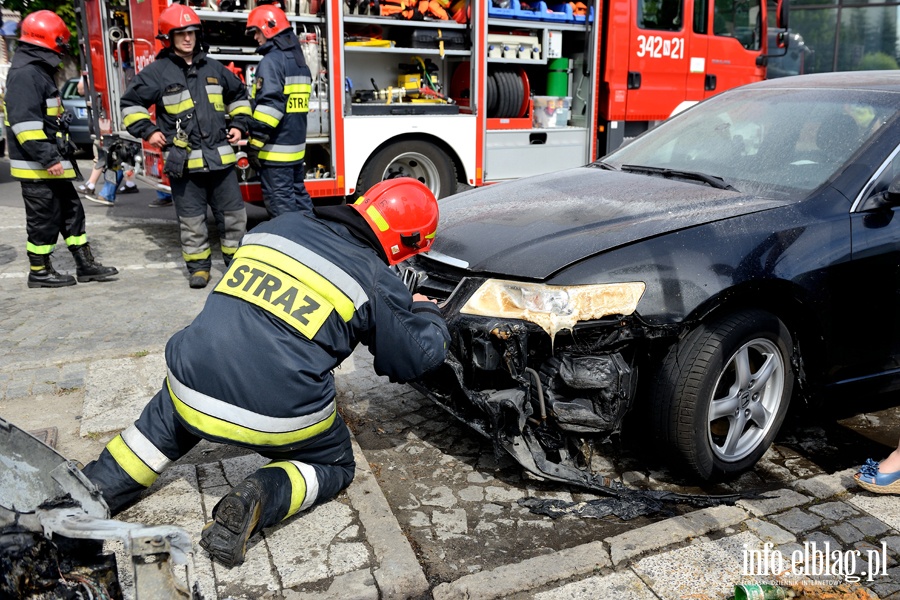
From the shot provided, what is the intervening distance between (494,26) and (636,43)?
63.3 inches

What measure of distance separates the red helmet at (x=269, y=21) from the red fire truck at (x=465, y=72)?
0.33 meters

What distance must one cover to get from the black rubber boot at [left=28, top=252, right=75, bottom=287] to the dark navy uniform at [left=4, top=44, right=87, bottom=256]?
0.05 m

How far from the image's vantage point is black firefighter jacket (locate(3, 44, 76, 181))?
578cm

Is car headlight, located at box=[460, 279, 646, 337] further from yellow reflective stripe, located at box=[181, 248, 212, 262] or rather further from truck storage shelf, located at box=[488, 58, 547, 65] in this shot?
truck storage shelf, located at box=[488, 58, 547, 65]

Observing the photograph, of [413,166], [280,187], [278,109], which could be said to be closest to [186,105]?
[278,109]

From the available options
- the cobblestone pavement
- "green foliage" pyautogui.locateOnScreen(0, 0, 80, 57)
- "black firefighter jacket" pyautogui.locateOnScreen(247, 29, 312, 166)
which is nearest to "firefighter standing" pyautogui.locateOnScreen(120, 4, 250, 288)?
"black firefighter jacket" pyautogui.locateOnScreen(247, 29, 312, 166)

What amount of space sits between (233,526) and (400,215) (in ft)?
3.92

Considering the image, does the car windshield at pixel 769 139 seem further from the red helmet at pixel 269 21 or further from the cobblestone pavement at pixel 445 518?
the red helmet at pixel 269 21

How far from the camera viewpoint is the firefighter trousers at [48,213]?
5.98m

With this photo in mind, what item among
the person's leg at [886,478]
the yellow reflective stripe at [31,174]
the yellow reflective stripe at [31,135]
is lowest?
the person's leg at [886,478]

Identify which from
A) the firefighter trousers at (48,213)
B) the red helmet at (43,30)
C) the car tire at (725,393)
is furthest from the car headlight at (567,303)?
the red helmet at (43,30)

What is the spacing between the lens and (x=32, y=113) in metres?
5.80

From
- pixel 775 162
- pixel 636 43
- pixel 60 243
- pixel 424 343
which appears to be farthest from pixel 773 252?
pixel 60 243

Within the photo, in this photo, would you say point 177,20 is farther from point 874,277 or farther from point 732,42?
point 732,42
